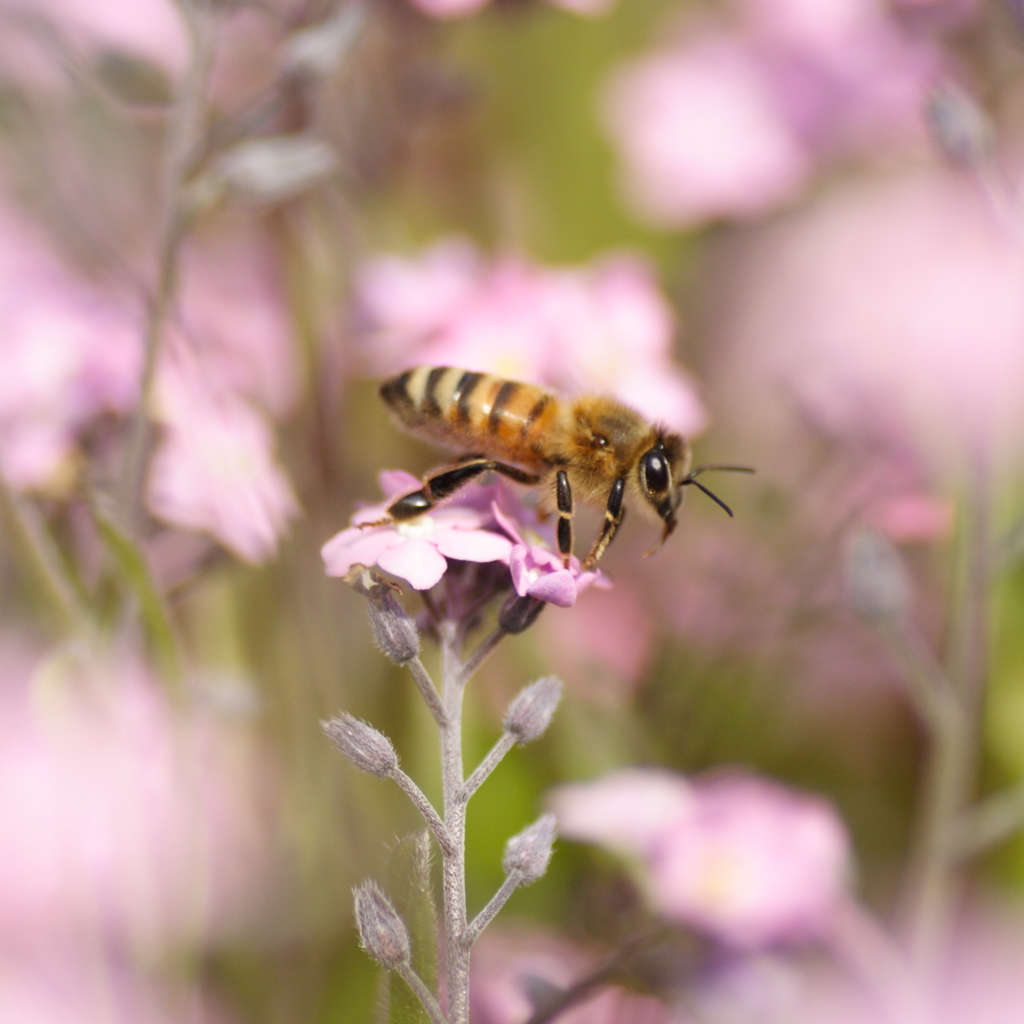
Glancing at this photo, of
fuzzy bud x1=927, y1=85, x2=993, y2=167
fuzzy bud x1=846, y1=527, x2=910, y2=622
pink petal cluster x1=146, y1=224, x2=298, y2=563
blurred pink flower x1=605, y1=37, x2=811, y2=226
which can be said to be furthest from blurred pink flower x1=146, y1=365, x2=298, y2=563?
blurred pink flower x1=605, y1=37, x2=811, y2=226

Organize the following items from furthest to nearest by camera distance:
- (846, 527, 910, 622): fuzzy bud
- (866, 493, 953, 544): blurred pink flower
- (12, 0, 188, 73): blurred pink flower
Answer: (12, 0, 188, 73): blurred pink flower
(866, 493, 953, 544): blurred pink flower
(846, 527, 910, 622): fuzzy bud

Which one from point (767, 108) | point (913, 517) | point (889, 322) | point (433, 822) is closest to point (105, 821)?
point (433, 822)

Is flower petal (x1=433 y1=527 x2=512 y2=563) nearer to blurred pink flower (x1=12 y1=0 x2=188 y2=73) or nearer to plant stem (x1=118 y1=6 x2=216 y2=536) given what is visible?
plant stem (x1=118 y1=6 x2=216 y2=536)

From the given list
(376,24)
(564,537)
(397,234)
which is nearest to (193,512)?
(564,537)

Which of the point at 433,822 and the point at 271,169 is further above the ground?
the point at 271,169

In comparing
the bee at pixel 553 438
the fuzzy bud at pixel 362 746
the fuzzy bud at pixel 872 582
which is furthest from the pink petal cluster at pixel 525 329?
the fuzzy bud at pixel 362 746

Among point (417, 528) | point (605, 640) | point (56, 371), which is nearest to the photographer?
point (417, 528)

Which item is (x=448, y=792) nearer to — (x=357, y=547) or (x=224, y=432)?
(x=357, y=547)
